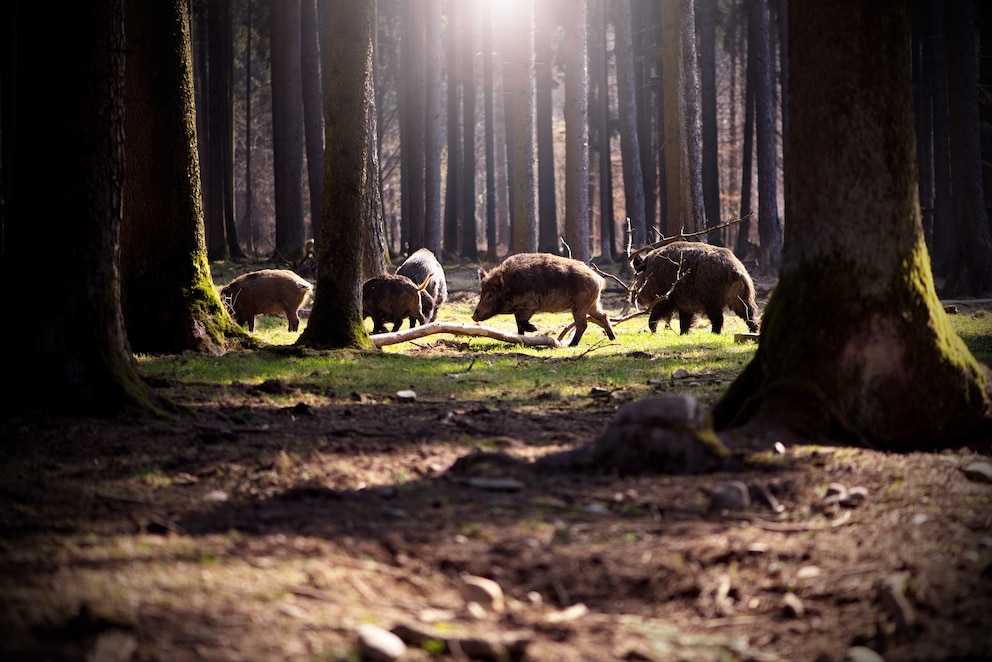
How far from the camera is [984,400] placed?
20.2 feet

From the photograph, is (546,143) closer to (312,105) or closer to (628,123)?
(628,123)

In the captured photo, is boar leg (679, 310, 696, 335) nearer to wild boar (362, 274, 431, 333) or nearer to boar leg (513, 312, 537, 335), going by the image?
boar leg (513, 312, 537, 335)

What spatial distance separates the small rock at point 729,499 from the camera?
453cm

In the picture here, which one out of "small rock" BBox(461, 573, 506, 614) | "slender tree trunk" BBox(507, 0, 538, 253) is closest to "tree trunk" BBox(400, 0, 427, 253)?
"slender tree trunk" BBox(507, 0, 538, 253)

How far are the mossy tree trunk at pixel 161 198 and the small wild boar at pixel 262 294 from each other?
4636 mm

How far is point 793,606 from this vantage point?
3502 millimetres

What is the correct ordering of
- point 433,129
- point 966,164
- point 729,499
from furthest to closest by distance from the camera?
point 433,129, point 966,164, point 729,499

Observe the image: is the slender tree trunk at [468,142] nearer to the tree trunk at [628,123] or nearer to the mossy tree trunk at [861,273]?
the tree trunk at [628,123]

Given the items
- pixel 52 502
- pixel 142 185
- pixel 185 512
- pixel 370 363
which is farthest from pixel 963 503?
pixel 142 185

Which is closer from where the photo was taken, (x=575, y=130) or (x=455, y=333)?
(x=455, y=333)

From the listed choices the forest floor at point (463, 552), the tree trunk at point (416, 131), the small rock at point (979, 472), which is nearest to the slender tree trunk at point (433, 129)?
the tree trunk at point (416, 131)

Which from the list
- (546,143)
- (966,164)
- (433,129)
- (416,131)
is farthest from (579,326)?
(546,143)

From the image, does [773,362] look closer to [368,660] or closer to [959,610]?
A: [959,610]

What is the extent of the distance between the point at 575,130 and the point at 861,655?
19.2 m
